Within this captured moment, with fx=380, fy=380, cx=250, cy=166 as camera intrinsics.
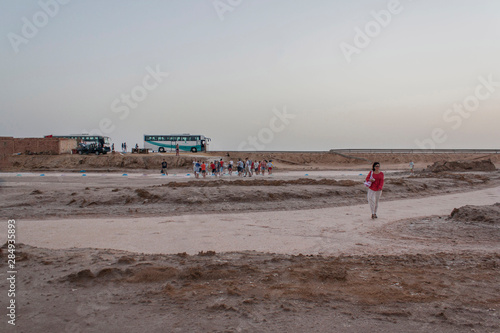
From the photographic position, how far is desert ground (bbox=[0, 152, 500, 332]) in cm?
406

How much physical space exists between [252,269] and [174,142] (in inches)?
2196

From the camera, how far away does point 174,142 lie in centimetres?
5988

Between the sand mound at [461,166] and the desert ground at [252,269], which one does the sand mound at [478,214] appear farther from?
the sand mound at [461,166]

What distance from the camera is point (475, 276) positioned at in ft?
17.7

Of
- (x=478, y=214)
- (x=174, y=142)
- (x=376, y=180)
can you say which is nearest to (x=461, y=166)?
(x=478, y=214)

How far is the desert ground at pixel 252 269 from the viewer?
4.06 metres

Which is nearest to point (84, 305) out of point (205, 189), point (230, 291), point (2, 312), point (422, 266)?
point (2, 312)

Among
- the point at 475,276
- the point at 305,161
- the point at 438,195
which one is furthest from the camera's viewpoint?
the point at 305,161

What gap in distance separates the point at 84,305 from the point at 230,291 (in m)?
1.72

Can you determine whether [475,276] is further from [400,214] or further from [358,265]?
[400,214]

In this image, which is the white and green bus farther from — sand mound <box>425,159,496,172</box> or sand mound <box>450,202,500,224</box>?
sand mound <box>450,202,500,224</box>

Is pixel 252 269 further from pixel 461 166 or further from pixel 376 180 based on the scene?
pixel 461 166

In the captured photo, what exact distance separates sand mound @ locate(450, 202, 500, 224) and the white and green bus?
50879 millimetres

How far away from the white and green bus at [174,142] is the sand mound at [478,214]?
50879 mm
